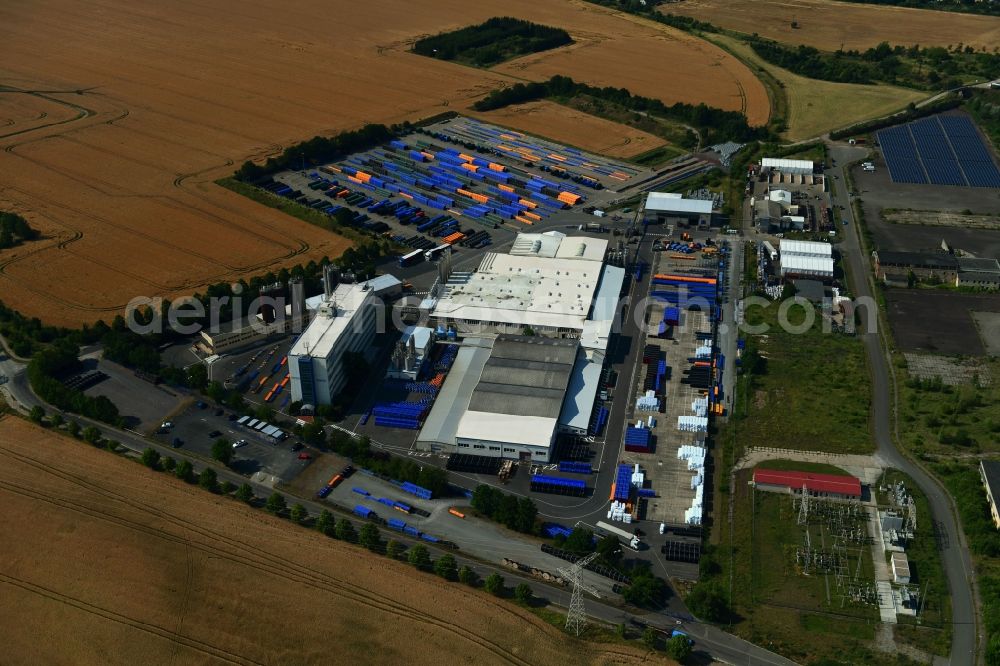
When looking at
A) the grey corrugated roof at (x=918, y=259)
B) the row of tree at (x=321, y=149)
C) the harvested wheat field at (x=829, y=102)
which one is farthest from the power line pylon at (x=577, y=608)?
the harvested wheat field at (x=829, y=102)

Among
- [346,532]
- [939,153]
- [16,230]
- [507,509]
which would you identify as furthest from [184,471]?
[939,153]

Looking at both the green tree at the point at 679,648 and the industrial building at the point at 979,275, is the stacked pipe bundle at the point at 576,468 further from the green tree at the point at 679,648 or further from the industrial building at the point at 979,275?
the industrial building at the point at 979,275

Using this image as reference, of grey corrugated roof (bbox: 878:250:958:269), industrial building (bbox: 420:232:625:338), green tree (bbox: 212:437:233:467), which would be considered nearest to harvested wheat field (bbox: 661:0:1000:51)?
grey corrugated roof (bbox: 878:250:958:269)

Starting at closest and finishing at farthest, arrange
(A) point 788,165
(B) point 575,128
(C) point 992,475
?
(C) point 992,475 → (A) point 788,165 → (B) point 575,128

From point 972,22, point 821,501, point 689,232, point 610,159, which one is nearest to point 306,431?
point 821,501

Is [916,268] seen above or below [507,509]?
above

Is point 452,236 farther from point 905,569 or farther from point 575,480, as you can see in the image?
point 905,569

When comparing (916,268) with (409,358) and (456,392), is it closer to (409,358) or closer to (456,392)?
(456,392)
